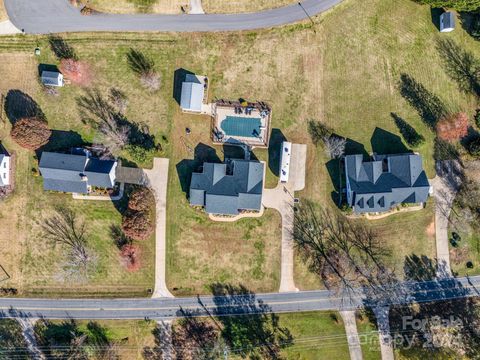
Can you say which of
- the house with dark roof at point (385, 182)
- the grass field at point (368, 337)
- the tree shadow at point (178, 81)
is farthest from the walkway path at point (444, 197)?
the tree shadow at point (178, 81)

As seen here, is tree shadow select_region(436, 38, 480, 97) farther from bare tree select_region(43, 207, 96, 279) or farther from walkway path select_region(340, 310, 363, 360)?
bare tree select_region(43, 207, 96, 279)

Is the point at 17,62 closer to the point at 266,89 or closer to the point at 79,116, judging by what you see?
the point at 79,116

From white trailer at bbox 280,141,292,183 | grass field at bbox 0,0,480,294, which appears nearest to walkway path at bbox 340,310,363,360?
grass field at bbox 0,0,480,294

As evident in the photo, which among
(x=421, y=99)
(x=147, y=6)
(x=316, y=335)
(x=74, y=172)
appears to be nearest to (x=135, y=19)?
(x=147, y=6)

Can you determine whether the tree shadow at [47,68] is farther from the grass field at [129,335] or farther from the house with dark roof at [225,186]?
the grass field at [129,335]

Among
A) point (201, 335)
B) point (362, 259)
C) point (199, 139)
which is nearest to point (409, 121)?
point (362, 259)

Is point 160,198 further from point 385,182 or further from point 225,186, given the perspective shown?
point 385,182
